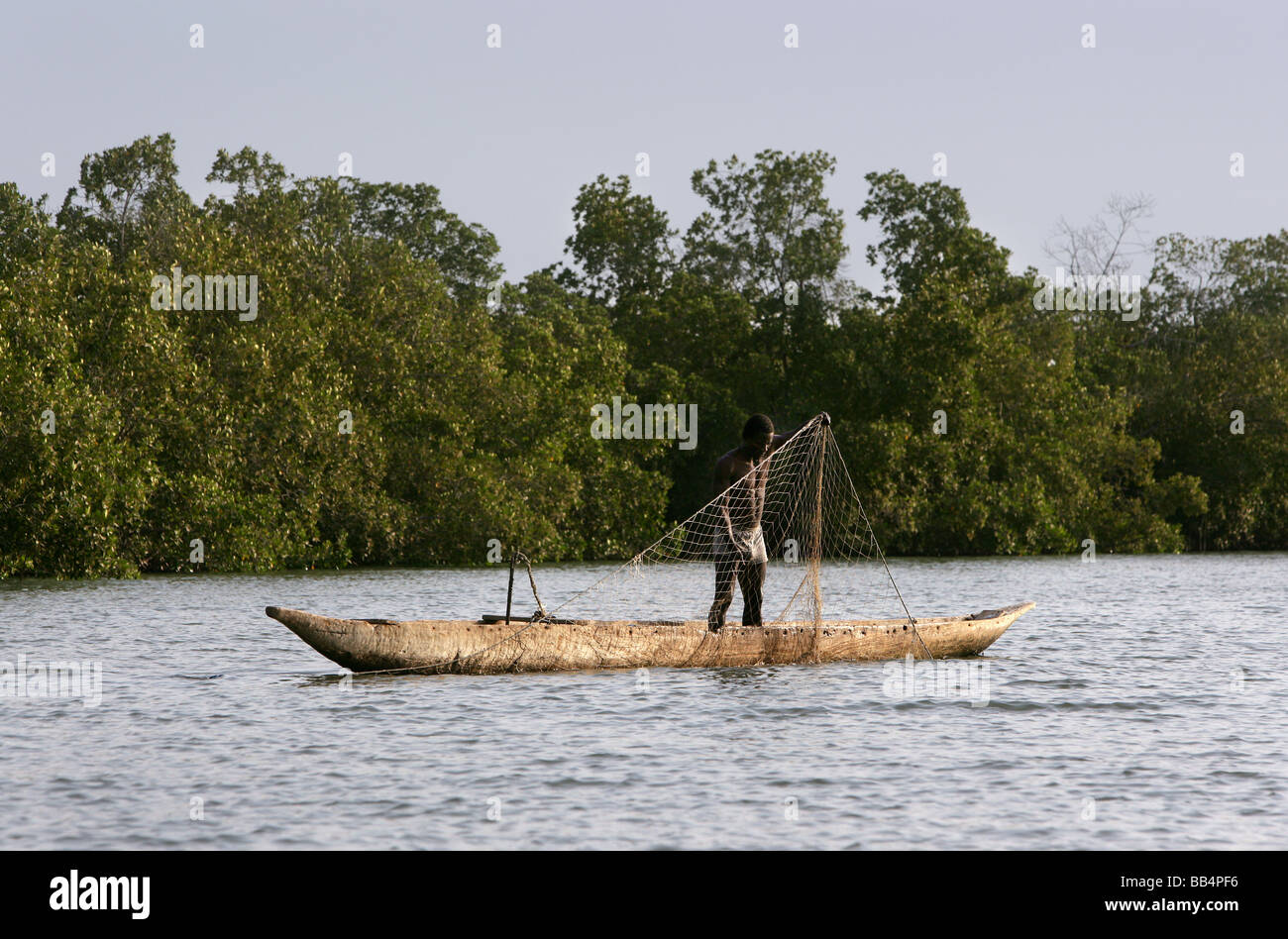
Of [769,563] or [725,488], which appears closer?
[725,488]

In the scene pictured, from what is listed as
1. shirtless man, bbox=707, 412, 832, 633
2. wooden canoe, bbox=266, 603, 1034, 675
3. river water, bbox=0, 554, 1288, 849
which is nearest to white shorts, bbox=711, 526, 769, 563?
shirtless man, bbox=707, 412, 832, 633

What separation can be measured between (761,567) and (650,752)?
507cm

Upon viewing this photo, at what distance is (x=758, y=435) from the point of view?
53.1ft

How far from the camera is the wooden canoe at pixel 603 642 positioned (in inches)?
576

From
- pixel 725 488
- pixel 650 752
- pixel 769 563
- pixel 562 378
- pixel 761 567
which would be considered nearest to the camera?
→ pixel 650 752

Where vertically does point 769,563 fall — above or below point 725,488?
below

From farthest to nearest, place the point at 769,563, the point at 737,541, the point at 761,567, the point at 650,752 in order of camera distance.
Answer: the point at 769,563 → the point at 761,567 → the point at 737,541 → the point at 650,752

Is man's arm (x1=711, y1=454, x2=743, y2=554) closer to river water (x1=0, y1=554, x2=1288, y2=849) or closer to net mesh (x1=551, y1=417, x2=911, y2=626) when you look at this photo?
net mesh (x1=551, y1=417, x2=911, y2=626)

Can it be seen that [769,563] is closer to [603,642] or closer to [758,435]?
[758,435]

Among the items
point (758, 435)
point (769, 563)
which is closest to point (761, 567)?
point (758, 435)

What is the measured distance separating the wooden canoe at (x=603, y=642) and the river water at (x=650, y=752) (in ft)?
0.72

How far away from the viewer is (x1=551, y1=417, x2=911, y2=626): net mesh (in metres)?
16.1

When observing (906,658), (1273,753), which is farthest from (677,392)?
(1273,753)

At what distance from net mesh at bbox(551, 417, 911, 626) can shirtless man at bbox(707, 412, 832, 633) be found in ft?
0.04
